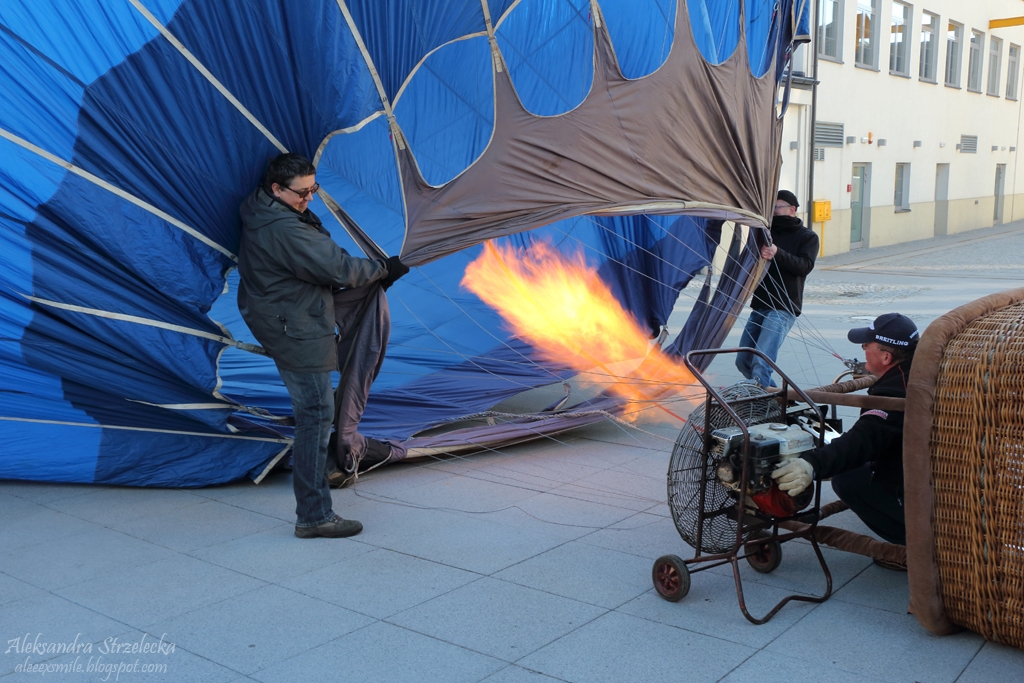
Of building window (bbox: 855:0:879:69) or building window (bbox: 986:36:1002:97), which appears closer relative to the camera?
building window (bbox: 855:0:879:69)

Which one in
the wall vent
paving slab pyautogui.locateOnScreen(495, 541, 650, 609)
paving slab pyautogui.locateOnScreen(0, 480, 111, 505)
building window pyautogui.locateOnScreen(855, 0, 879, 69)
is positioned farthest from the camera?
building window pyautogui.locateOnScreen(855, 0, 879, 69)

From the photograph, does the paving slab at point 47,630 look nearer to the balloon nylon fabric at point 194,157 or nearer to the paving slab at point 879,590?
the balloon nylon fabric at point 194,157

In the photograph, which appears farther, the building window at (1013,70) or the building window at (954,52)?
the building window at (1013,70)

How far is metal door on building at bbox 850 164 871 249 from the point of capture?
76.3 feet

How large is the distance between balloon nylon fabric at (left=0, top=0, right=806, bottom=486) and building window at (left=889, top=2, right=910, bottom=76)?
20.3 metres

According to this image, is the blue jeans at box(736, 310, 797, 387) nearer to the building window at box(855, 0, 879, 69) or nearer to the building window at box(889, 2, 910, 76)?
the building window at box(855, 0, 879, 69)

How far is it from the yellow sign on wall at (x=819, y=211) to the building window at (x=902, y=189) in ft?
25.0

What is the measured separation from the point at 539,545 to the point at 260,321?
1.75 meters

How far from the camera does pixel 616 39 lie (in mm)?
5547

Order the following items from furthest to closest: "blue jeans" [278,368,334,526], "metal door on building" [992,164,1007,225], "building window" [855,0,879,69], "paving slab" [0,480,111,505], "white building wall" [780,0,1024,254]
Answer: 1. "metal door on building" [992,164,1007,225]
2. "building window" [855,0,879,69]
3. "white building wall" [780,0,1024,254]
4. "paving slab" [0,480,111,505]
5. "blue jeans" [278,368,334,526]

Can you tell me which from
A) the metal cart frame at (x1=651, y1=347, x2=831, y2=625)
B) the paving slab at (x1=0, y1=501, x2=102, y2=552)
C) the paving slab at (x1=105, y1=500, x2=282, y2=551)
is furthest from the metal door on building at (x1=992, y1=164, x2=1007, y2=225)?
the paving slab at (x1=0, y1=501, x2=102, y2=552)

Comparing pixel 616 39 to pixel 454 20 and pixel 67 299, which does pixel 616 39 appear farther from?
pixel 67 299

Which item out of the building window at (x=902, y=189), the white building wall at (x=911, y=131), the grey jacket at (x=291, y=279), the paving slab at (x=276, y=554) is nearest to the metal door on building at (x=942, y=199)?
the white building wall at (x=911, y=131)

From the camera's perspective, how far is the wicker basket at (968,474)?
3.09 meters
